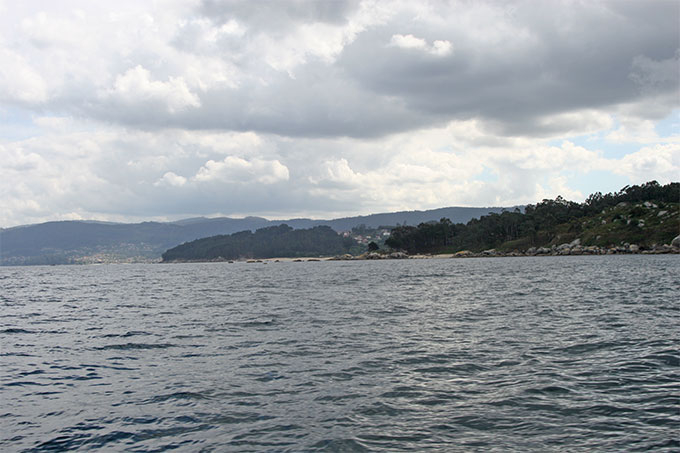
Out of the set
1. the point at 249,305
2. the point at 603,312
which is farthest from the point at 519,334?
the point at 249,305

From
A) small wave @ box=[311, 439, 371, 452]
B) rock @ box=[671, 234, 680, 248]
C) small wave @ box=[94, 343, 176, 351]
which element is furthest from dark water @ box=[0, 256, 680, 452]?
rock @ box=[671, 234, 680, 248]

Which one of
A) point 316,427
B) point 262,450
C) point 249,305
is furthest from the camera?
point 249,305

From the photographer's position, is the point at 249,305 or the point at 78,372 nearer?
the point at 78,372

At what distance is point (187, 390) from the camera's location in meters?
20.2

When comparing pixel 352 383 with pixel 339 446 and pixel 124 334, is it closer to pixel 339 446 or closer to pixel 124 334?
pixel 339 446

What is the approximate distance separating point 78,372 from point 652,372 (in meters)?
26.0

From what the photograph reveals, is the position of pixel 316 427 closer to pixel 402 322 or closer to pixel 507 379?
pixel 507 379

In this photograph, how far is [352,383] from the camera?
20.5 meters

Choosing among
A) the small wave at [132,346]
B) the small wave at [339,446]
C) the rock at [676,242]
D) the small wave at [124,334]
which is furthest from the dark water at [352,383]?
the rock at [676,242]

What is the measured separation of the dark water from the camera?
1469 cm

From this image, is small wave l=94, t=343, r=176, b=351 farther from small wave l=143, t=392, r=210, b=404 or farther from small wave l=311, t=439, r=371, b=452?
small wave l=311, t=439, r=371, b=452

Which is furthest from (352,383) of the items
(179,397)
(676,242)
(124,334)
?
(676,242)

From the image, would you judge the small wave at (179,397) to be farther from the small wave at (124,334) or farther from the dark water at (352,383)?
the small wave at (124,334)

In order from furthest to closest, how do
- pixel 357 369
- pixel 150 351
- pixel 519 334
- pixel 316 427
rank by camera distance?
pixel 519 334
pixel 150 351
pixel 357 369
pixel 316 427
